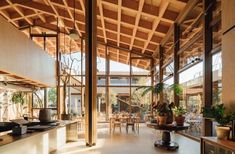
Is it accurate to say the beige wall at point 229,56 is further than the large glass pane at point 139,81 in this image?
No

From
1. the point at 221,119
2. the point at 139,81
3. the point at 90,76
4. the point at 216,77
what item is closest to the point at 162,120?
the point at 216,77

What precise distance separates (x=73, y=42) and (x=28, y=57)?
6.67m

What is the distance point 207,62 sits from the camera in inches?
253

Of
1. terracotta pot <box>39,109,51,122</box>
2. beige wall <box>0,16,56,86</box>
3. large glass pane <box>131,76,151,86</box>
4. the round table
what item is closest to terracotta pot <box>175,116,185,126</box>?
the round table

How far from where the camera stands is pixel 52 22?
12672 millimetres

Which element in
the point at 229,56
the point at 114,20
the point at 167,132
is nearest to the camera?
the point at 229,56

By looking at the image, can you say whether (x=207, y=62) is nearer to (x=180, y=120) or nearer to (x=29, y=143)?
(x=180, y=120)

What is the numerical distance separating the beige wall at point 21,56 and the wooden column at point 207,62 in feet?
14.9

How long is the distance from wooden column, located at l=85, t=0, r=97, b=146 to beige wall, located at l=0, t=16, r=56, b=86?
164 cm

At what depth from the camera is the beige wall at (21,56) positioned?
5691 millimetres

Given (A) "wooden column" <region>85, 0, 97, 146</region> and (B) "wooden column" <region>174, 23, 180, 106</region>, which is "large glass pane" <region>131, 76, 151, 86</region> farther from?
(A) "wooden column" <region>85, 0, 97, 146</region>

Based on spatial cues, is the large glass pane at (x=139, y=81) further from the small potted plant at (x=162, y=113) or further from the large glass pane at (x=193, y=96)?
the small potted plant at (x=162, y=113)

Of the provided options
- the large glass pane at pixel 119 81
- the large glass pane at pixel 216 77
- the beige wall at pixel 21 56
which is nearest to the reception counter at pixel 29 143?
the beige wall at pixel 21 56

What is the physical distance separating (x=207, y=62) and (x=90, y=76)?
2973mm
